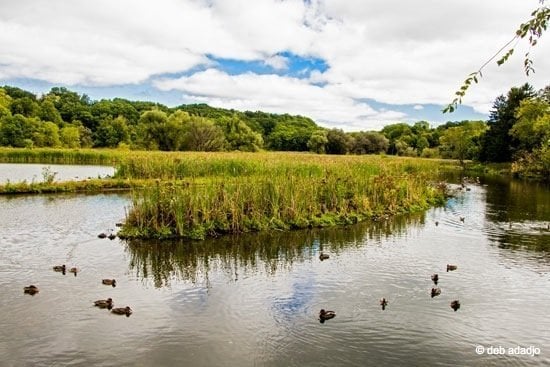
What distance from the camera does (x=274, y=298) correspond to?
448 inches

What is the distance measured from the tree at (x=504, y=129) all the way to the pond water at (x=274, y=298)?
186ft

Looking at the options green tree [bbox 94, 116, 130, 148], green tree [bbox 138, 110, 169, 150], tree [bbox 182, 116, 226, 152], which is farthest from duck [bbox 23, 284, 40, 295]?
green tree [bbox 94, 116, 130, 148]

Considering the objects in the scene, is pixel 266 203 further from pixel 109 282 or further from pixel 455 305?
pixel 455 305

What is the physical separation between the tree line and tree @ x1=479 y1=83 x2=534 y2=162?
0.14 m

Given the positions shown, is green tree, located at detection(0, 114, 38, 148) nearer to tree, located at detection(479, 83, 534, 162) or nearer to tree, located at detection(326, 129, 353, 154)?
tree, located at detection(326, 129, 353, 154)

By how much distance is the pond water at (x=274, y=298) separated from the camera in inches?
340

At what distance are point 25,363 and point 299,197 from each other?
1400cm

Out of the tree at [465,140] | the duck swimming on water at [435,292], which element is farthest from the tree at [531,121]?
the duck swimming on water at [435,292]

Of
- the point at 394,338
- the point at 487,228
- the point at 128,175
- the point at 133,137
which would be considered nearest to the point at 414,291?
the point at 394,338

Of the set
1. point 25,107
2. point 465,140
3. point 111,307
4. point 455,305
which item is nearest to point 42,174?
point 111,307

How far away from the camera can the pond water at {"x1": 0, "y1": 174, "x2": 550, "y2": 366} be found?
8633 mm

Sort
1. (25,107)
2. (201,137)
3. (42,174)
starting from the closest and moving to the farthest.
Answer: (42,174) < (201,137) < (25,107)

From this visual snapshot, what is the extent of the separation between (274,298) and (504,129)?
6953cm

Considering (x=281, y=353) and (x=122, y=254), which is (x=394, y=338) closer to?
(x=281, y=353)
